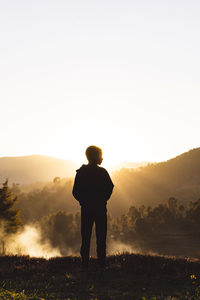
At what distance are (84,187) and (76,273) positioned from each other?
216 centimetres

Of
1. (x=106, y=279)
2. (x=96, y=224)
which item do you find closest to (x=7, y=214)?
(x=96, y=224)

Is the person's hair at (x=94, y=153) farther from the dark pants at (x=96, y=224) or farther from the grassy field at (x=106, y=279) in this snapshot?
the grassy field at (x=106, y=279)

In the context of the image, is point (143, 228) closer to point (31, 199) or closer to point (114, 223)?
point (114, 223)

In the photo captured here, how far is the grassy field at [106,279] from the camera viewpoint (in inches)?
281

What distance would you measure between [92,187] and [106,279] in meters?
2.29

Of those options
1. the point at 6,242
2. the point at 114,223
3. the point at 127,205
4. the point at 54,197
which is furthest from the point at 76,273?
the point at 54,197

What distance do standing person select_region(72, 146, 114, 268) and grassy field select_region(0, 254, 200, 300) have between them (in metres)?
0.74

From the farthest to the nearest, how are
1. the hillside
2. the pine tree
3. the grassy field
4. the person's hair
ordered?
the hillside, the pine tree, the person's hair, the grassy field

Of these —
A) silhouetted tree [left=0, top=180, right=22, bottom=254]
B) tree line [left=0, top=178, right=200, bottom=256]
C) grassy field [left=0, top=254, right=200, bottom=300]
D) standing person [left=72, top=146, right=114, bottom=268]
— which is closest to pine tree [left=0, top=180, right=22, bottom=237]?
silhouetted tree [left=0, top=180, right=22, bottom=254]

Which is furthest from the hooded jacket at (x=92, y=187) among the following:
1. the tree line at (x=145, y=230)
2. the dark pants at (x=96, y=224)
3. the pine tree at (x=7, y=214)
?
the tree line at (x=145, y=230)

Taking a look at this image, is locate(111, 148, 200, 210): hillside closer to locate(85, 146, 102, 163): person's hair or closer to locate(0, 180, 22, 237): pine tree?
locate(0, 180, 22, 237): pine tree

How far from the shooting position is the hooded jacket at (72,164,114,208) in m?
9.23

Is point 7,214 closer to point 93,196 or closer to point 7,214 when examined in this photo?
point 7,214

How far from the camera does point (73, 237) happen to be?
260 feet
